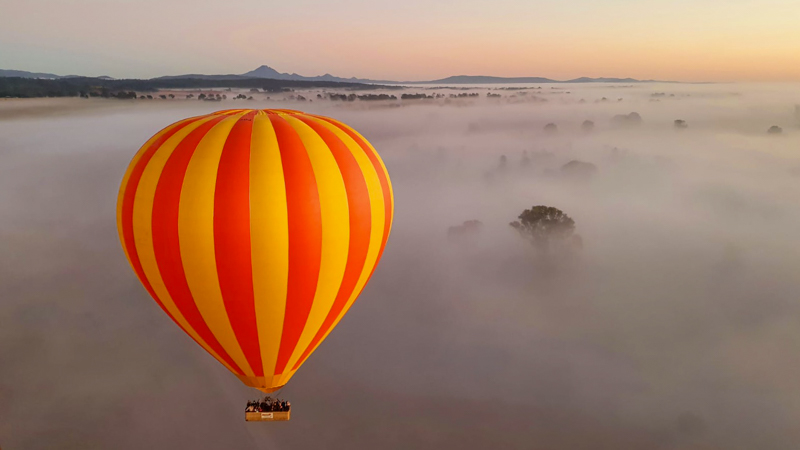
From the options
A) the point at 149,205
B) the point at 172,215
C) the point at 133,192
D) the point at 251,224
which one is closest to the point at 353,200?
the point at 251,224

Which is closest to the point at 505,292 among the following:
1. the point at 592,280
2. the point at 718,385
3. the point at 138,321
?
the point at 592,280

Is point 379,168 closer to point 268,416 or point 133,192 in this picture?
point 133,192

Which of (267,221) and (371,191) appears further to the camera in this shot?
(371,191)

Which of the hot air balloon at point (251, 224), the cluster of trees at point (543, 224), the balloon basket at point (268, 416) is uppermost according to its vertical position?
the hot air balloon at point (251, 224)

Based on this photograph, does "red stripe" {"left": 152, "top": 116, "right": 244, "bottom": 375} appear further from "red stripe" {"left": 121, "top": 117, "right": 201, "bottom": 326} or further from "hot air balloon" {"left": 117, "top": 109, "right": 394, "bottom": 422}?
"red stripe" {"left": 121, "top": 117, "right": 201, "bottom": 326}

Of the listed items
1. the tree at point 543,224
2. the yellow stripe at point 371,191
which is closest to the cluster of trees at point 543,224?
the tree at point 543,224

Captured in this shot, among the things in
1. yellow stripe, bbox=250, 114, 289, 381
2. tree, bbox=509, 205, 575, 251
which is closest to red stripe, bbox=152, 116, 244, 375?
yellow stripe, bbox=250, 114, 289, 381

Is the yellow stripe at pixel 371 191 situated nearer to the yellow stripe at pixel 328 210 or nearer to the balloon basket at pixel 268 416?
the yellow stripe at pixel 328 210
